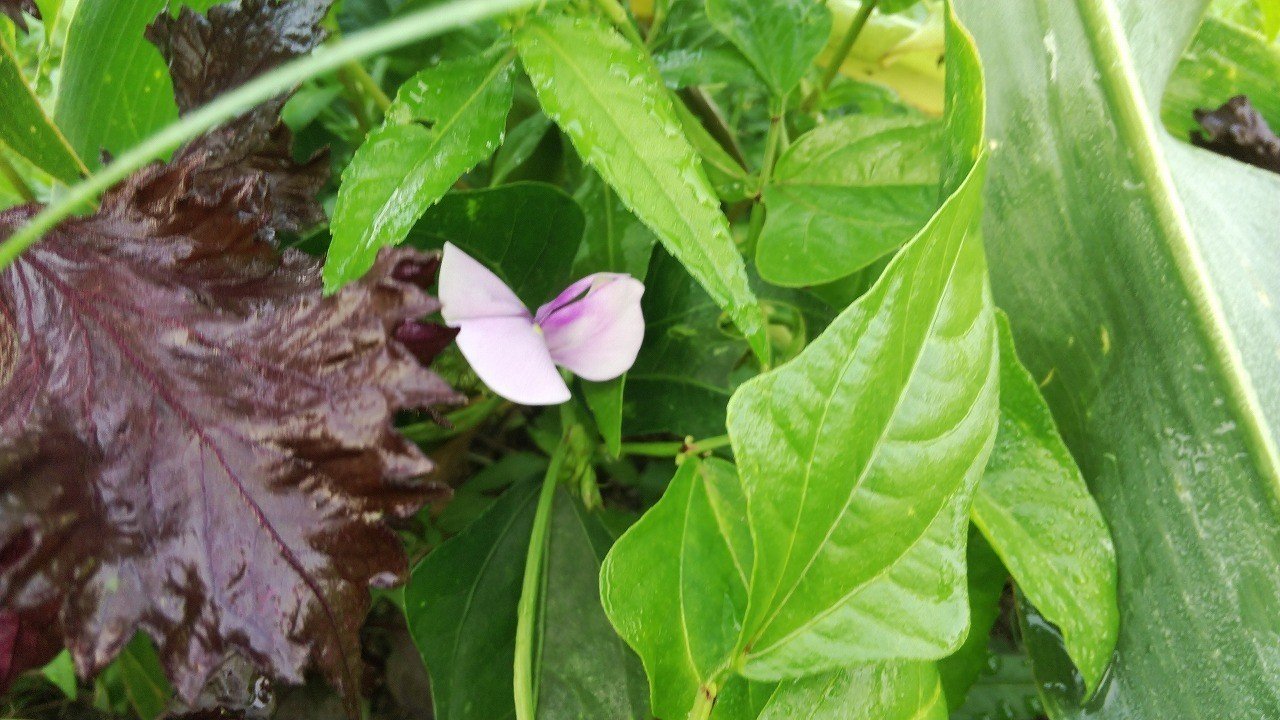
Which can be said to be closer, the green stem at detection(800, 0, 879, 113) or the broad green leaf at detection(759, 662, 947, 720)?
the broad green leaf at detection(759, 662, 947, 720)

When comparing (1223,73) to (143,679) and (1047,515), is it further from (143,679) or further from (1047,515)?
(143,679)

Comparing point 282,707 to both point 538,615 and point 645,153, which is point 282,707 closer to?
point 538,615

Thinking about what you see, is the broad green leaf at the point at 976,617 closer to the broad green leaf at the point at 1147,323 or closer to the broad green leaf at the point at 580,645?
the broad green leaf at the point at 1147,323

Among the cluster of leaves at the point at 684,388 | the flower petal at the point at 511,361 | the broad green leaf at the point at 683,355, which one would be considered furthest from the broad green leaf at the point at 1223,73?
the flower petal at the point at 511,361

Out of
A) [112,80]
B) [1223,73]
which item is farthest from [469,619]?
[1223,73]

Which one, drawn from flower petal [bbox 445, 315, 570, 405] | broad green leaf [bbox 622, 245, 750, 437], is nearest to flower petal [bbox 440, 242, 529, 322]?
flower petal [bbox 445, 315, 570, 405]

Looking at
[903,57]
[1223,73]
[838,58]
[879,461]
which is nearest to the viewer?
[879,461]

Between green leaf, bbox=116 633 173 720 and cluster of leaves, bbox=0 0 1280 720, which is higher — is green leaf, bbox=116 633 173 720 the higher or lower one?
the lower one

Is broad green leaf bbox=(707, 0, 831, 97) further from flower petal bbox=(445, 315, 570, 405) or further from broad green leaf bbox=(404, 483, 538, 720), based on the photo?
broad green leaf bbox=(404, 483, 538, 720)
